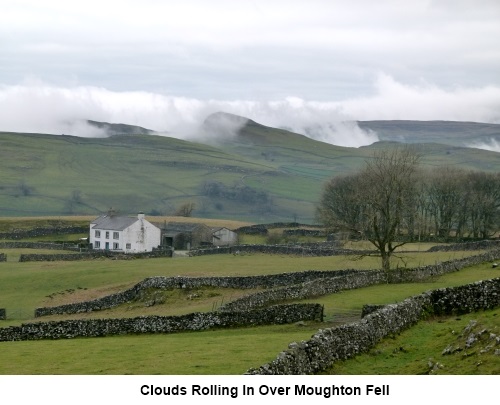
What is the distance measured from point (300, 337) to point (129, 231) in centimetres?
8972

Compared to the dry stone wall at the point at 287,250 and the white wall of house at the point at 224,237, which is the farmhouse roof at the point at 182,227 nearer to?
the white wall of house at the point at 224,237

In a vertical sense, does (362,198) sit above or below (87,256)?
above

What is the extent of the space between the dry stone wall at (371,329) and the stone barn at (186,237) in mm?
89840

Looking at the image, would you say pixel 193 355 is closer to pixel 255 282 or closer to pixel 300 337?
pixel 300 337

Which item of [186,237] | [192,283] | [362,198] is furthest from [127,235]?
[192,283]

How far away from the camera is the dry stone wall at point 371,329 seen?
23406 mm

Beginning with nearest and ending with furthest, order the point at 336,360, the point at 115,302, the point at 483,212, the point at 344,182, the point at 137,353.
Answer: the point at 336,360 → the point at 137,353 → the point at 115,302 → the point at 483,212 → the point at 344,182

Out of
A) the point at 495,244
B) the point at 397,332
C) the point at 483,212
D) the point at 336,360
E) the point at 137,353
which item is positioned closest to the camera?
the point at 336,360

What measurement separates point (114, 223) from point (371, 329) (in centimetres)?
9864

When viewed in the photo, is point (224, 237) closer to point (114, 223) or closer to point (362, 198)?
point (114, 223)

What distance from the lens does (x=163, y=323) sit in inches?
1759

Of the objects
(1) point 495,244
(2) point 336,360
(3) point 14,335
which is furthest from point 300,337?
(1) point 495,244

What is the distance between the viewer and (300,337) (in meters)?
34.8

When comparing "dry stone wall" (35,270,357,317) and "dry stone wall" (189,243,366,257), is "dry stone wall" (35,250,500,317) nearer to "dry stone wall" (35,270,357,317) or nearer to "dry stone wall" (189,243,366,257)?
"dry stone wall" (35,270,357,317)
